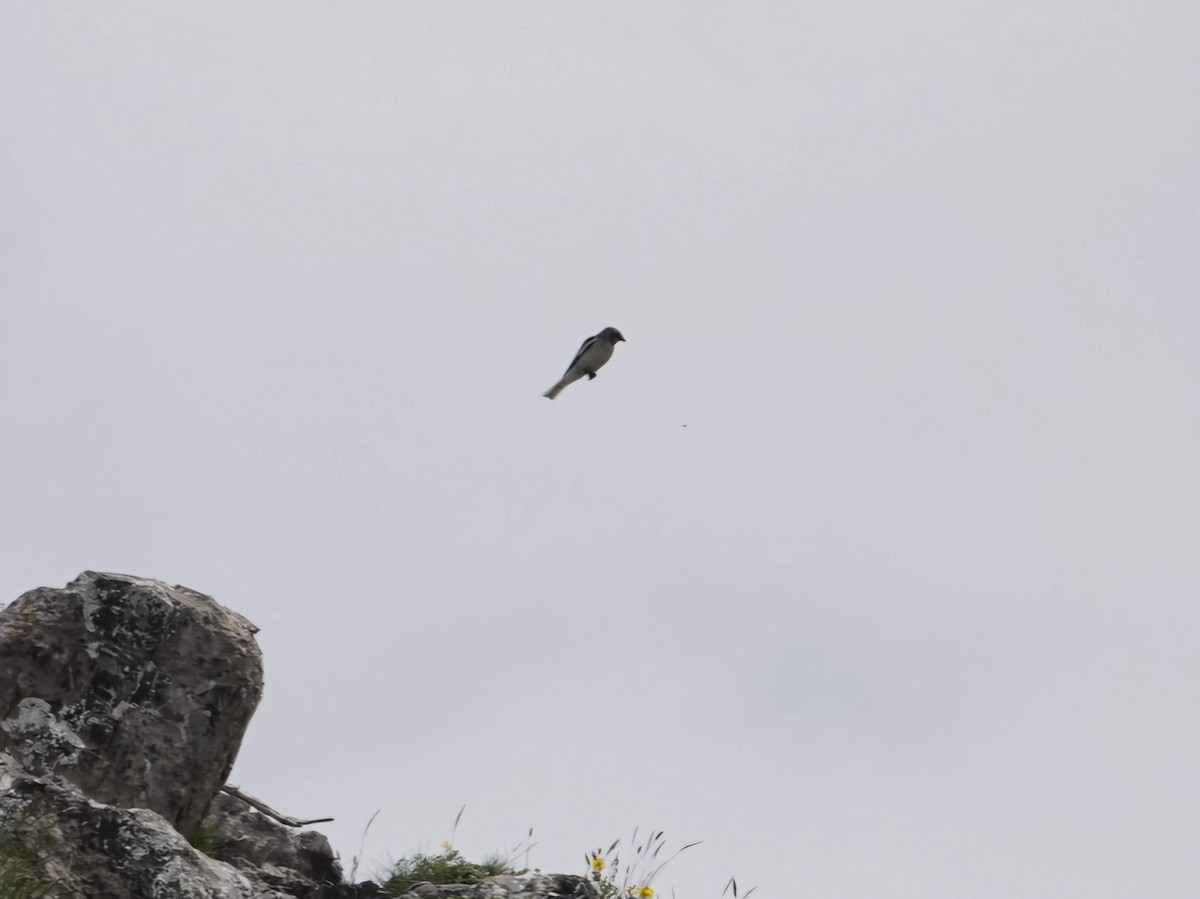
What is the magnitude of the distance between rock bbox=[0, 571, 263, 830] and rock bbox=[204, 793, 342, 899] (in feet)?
0.87

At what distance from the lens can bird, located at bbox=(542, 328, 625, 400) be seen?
55.6ft

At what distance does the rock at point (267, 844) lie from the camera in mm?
9070

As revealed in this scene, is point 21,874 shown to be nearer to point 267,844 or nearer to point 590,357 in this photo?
point 267,844

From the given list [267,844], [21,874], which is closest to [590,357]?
[267,844]

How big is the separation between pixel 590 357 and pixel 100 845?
1026 centimetres

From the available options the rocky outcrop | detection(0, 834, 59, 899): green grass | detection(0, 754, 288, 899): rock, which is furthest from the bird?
detection(0, 834, 59, 899): green grass

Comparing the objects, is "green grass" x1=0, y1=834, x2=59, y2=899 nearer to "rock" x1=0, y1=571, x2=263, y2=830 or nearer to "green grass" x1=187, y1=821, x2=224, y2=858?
"rock" x1=0, y1=571, x2=263, y2=830

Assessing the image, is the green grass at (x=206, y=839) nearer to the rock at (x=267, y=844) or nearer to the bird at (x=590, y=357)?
the rock at (x=267, y=844)

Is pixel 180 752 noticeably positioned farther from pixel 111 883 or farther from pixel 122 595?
pixel 111 883

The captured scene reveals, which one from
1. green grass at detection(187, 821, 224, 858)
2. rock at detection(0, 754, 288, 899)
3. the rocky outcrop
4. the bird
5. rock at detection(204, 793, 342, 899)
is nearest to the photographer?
rock at detection(0, 754, 288, 899)

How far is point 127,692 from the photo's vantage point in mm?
8992

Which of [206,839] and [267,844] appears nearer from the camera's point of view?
[206,839]

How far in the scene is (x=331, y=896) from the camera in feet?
26.8

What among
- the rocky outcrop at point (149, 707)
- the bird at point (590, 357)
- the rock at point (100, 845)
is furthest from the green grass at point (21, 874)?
the bird at point (590, 357)
